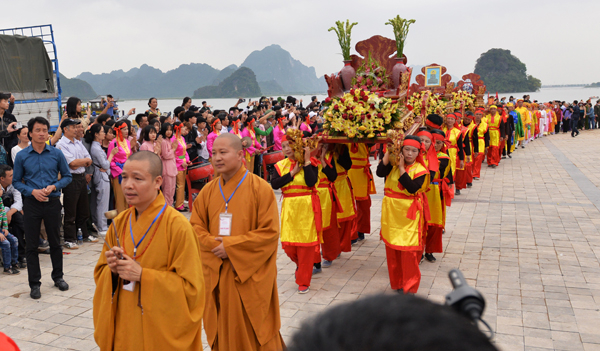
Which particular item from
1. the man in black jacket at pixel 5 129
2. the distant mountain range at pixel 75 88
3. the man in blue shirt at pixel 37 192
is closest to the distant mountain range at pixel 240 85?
the distant mountain range at pixel 75 88

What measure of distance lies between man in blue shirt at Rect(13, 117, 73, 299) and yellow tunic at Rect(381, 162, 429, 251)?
3944mm

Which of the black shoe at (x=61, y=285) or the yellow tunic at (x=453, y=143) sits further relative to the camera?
the yellow tunic at (x=453, y=143)

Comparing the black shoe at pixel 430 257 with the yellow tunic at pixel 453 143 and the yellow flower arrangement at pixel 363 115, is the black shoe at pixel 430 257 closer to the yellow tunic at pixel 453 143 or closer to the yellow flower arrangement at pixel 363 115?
the yellow flower arrangement at pixel 363 115

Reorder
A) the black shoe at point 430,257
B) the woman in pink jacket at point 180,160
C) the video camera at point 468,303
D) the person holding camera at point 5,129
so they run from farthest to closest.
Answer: the woman in pink jacket at point 180,160
the person holding camera at point 5,129
the black shoe at point 430,257
the video camera at point 468,303

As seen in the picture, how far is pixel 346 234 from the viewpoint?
22.5 feet

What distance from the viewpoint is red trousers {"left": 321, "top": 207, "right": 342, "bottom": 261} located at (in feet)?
21.4

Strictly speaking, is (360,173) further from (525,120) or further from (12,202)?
(525,120)

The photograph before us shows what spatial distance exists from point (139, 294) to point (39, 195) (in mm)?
3347

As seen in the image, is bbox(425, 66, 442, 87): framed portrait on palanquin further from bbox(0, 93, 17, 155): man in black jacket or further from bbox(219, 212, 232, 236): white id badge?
bbox(219, 212, 232, 236): white id badge

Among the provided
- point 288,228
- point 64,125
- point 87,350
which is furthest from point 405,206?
point 64,125

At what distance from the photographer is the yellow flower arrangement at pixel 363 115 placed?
5617mm

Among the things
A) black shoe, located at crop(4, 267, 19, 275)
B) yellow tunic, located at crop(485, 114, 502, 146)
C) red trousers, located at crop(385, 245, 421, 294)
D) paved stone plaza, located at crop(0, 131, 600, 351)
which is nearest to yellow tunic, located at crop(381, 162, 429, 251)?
red trousers, located at crop(385, 245, 421, 294)

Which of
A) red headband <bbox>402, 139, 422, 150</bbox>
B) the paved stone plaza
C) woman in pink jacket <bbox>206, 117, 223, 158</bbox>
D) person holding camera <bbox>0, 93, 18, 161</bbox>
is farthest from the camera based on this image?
woman in pink jacket <bbox>206, 117, 223, 158</bbox>

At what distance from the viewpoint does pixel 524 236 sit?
7730 mm
